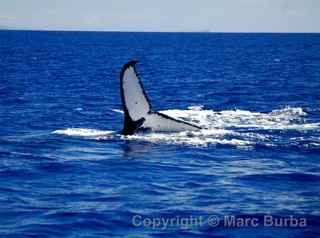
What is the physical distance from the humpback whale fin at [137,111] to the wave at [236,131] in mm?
355

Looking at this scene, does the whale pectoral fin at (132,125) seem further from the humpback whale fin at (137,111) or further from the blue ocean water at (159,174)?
the blue ocean water at (159,174)

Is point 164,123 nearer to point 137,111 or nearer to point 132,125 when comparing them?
point 132,125

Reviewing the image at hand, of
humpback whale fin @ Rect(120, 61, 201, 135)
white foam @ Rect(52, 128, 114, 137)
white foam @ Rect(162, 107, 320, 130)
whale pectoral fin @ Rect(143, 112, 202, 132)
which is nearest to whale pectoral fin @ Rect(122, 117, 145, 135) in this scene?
humpback whale fin @ Rect(120, 61, 201, 135)

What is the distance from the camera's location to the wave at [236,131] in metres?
22.7

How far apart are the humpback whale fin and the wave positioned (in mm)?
355

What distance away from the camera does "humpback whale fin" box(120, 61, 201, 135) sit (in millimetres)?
20594

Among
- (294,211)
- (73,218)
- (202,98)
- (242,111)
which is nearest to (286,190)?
(294,211)

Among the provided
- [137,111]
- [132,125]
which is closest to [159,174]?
[137,111]

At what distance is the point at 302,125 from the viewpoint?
27.0 metres

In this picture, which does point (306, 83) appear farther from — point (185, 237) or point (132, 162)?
point (185, 237)

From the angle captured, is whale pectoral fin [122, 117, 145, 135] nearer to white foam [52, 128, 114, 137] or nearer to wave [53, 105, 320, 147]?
wave [53, 105, 320, 147]

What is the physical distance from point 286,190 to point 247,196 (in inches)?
53.9

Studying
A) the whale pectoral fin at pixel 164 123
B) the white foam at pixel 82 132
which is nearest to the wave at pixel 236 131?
the white foam at pixel 82 132

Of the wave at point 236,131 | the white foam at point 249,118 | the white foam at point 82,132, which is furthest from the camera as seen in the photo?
the white foam at point 249,118
